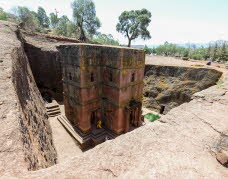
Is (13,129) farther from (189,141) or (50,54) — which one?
(50,54)

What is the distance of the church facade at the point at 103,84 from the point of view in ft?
30.3

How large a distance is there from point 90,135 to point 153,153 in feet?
31.5

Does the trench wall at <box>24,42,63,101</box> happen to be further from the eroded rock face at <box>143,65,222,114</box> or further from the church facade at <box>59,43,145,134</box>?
the eroded rock face at <box>143,65,222,114</box>

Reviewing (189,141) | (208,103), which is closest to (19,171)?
(189,141)

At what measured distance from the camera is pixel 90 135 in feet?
33.9

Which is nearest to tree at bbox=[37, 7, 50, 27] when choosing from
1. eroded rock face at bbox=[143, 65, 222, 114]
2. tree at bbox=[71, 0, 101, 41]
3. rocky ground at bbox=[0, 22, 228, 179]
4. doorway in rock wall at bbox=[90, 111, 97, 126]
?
A: tree at bbox=[71, 0, 101, 41]

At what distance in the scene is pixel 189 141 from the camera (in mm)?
1787

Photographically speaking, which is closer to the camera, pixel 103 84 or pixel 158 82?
pixel 103 84

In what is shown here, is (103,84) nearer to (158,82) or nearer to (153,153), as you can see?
(153,153)

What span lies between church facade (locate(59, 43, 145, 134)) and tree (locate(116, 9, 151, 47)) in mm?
24874

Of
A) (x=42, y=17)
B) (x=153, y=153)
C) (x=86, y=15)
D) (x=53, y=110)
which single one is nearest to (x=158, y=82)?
(x=53, y=110)

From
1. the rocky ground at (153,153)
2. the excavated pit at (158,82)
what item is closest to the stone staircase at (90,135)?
the excavated pit at (158,82)

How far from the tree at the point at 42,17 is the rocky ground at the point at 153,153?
68.0 metres

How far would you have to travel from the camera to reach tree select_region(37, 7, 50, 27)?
53453mm
